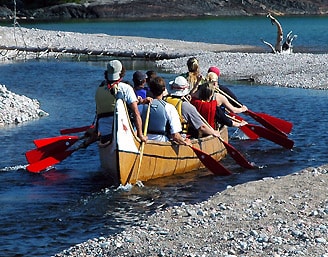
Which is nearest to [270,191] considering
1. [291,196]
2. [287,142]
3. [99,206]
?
[291,196]

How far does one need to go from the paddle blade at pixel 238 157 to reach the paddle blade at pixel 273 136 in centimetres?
199

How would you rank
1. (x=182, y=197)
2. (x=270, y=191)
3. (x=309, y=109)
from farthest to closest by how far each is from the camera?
(x=309, y=109) → (x=182, y=197) → (x=270, y=191)

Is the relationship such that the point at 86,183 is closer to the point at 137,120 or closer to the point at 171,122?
the point at 137,120

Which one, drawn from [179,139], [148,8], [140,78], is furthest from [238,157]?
[148,8]

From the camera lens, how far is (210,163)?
14.2m

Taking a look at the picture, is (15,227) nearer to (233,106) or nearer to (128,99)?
(128,99)

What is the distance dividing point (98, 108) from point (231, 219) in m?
3.91

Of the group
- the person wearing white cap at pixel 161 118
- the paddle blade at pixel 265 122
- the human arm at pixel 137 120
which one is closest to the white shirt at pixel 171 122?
the person wearing white cap at pixel 161 118

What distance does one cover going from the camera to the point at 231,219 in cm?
1044

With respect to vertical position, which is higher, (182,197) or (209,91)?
(209,91)

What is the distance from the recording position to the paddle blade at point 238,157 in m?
14.9

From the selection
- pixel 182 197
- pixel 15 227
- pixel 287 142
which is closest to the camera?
pixel 15 227

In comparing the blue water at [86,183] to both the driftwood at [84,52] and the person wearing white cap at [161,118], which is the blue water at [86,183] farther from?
the driftwood at [84,52]

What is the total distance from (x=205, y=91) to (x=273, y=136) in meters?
2.88
